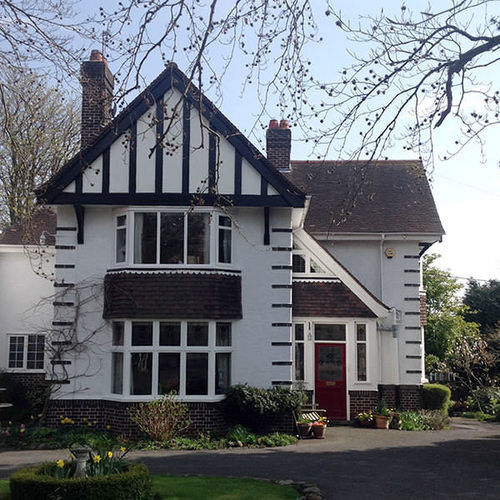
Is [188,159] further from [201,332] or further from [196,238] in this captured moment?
[201,332]

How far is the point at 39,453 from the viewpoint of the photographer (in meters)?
15.4

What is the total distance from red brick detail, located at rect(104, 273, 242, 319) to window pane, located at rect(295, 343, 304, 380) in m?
4.18

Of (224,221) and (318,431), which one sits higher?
(224,221)

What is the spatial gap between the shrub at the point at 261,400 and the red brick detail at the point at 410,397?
6.26m

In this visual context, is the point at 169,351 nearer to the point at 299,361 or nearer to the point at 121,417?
the point at 121,417

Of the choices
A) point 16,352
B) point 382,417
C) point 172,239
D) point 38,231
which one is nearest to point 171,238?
point 172,239

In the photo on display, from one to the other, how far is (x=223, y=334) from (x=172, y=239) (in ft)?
9.03

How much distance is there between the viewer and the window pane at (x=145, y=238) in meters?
17.8

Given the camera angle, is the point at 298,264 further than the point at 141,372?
Yes

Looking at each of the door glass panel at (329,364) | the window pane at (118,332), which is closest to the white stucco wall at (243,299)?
the window pane at (118,332)

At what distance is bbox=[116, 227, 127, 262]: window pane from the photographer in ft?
59.3

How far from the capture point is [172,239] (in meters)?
17.9

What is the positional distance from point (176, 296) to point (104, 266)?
7.19 ft

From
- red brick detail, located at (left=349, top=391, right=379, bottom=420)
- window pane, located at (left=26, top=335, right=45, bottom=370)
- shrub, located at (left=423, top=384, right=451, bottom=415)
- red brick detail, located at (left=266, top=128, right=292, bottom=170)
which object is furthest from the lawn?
window pane, located at (left=26, top=335, right=45, bottom=370)
